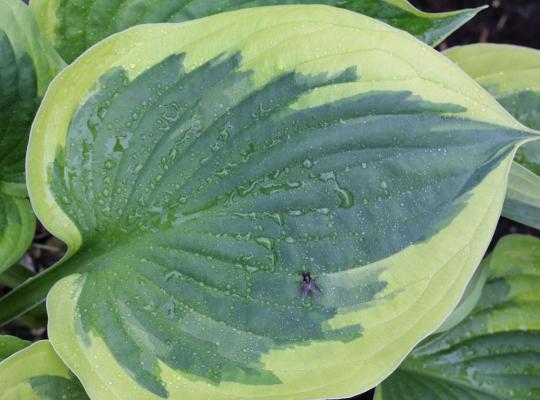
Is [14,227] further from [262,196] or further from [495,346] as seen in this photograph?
[495,346]

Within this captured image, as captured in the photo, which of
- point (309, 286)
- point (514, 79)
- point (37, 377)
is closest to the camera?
point (309, 286)

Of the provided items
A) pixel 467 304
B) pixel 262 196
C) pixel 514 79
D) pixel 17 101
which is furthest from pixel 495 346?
pixel 17 101

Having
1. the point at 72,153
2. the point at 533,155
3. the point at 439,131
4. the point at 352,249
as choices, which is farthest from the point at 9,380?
the point at 533,155

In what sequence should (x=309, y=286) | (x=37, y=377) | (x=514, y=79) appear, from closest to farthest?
1. (x=309, y=286)
2. (x=37, y=377)
3. (x=514, y=79)

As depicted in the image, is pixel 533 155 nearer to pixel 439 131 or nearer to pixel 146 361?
pixel 439 131

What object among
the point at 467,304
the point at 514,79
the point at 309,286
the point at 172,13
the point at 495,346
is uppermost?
the point at 172,13

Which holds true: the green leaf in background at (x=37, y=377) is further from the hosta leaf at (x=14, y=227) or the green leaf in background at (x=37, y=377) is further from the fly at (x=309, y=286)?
the fly at (x=309, y=286)
